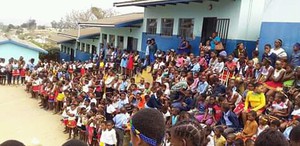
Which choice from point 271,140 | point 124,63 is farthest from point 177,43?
point 271,140

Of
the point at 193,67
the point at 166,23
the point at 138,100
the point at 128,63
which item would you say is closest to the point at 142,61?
the point at 128,63

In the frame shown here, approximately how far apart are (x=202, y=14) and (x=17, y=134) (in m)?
8.19

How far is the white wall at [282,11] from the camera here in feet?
31.2

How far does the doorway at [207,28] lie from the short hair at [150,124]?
37.8ft

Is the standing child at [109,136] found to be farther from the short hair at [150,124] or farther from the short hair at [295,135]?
the short hair at [150,124]

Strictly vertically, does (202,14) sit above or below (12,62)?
above

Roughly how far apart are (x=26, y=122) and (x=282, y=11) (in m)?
9.13

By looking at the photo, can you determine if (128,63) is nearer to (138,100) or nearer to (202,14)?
(202,14)

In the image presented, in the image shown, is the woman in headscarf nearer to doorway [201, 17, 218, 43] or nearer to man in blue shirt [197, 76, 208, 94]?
man in blue shirt [197, 76, 208, 94]

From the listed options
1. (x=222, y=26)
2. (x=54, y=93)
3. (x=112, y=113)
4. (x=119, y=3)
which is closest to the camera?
(x=112, y=113)

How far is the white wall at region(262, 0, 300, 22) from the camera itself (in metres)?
9.52

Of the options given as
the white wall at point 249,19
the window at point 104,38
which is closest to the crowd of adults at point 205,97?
the white wall at point 249,19

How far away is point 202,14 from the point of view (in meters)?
13.9

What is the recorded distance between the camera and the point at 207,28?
13781mm
